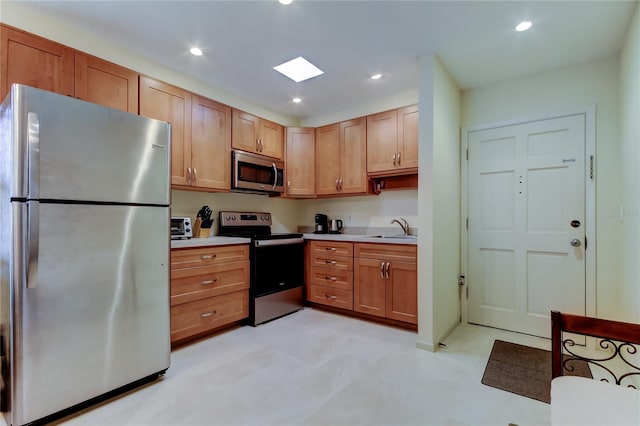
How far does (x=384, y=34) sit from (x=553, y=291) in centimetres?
274

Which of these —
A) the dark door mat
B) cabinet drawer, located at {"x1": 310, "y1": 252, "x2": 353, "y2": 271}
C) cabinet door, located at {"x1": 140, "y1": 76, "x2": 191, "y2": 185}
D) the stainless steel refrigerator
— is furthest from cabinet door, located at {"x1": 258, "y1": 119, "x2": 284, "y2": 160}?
the dark door mat

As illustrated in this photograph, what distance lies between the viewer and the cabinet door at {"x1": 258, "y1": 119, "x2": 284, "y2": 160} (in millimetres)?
3621

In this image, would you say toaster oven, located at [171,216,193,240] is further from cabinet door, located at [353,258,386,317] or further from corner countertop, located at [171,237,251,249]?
cabinet door, located at [353,258,386,317]

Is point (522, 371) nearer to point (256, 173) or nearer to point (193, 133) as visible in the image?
point (256, 173)

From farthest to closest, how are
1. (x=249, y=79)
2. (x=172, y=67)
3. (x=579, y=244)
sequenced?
(x=249, y=79)
(x=172, y=67)
(x=579, y=244)

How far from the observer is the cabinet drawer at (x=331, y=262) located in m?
3.31

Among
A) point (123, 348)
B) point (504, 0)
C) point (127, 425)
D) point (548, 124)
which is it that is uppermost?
point (504, 0)

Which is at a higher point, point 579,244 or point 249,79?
point 249,79

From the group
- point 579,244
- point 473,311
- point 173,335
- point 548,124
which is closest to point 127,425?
point 173,335

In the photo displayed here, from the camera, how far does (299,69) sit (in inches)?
113

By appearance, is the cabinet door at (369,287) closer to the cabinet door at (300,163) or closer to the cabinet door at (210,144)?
the cabinet door at (300,163)

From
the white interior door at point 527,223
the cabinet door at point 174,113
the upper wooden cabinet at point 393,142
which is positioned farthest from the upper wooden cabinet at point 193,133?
the white interior door at point 527,223

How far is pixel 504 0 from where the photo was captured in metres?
1.91

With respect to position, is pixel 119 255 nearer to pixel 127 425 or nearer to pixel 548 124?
pixel 127 425
